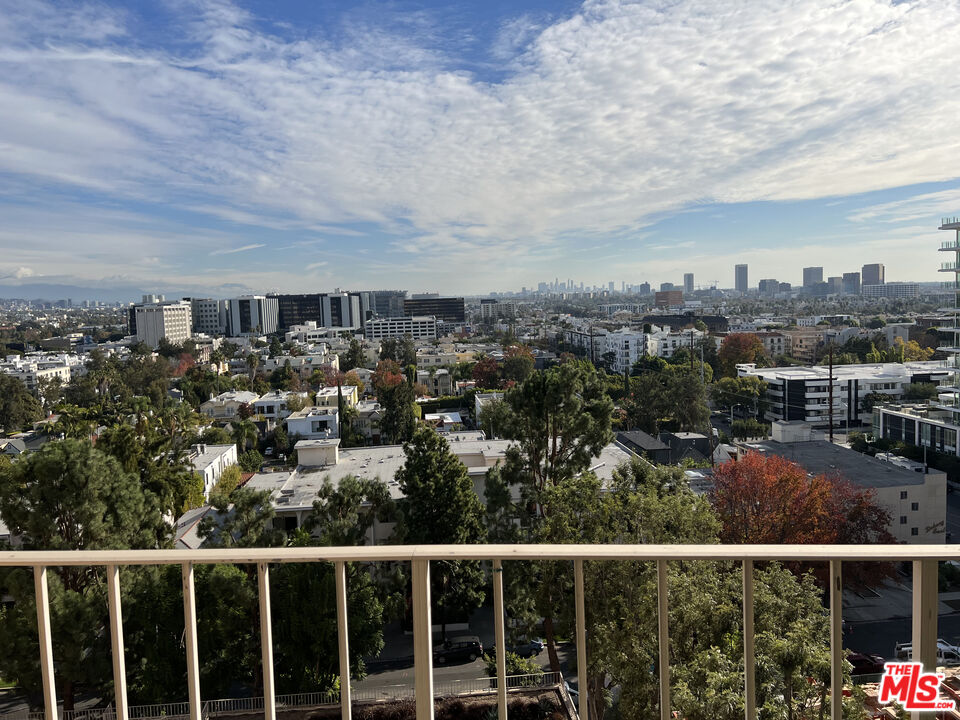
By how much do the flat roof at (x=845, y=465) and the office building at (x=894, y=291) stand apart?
464 ft

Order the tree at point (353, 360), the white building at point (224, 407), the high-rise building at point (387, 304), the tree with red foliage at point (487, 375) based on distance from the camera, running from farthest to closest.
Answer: the high-rise building at point (387, 304), the tree at point (353, 360), the tree with red foliage at point (487, 375), the white building at point (224, 407)

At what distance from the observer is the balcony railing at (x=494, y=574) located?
1.19 metres

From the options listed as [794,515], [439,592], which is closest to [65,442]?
[439,592]

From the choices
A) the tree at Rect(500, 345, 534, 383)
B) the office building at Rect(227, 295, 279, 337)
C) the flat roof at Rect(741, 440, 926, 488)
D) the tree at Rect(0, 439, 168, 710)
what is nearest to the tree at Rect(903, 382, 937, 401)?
the flat roof at Rect(741, 440, 926, 488)

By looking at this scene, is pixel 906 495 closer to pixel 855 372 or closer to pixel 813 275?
pixel 855 372

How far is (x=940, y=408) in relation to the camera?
19.5 meters

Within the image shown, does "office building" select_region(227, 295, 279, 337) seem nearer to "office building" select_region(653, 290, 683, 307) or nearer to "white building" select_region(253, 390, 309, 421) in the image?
"white building" select_region(253, 390, 309, 421)

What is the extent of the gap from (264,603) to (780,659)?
2.23 m

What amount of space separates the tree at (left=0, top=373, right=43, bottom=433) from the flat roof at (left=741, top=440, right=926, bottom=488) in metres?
28.2

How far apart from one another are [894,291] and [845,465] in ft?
500

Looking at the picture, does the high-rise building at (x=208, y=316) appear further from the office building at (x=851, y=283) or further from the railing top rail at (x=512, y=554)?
the office building at (x=851, y=283)

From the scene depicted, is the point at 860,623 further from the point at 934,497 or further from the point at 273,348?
the point at 273,348

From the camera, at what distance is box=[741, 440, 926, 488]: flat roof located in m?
12.7

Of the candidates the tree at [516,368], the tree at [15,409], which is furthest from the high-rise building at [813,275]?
the tree at [15,409]
